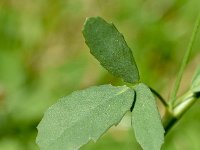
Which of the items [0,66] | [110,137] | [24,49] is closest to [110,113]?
[110,137]

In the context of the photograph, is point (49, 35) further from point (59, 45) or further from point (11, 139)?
point (11, 139)

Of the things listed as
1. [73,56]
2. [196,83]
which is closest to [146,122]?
[196,83]

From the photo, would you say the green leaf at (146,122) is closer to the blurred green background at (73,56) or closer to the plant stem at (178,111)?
the plant stem at (178,111)

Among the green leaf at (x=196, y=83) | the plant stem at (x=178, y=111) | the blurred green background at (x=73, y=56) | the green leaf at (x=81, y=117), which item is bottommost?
the blurred green background at (x=73, y=56)

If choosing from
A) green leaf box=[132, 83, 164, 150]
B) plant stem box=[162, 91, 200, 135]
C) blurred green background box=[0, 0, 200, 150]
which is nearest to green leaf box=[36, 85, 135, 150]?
green leaf box=[132, 83, 164, 150]

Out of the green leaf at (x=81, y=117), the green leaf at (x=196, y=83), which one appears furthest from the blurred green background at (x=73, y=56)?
the green leaf at (x=81, y=117)

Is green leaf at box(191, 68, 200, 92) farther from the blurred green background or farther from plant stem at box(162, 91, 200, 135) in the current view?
the blurred green background
